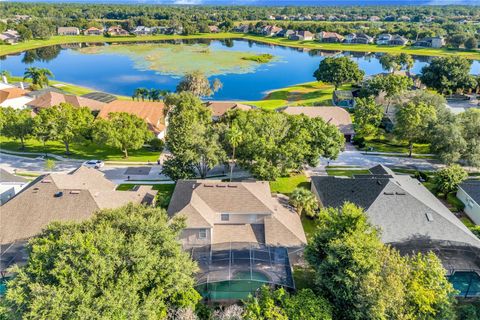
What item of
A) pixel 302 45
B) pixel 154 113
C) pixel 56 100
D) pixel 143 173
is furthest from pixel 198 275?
pixel 302 45

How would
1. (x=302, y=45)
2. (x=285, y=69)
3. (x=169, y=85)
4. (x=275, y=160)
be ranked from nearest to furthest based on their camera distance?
1. (x=275, y=160)
2. (x=169, y=85)
3. (x=285, y=69)
4. (x=302, y=45)

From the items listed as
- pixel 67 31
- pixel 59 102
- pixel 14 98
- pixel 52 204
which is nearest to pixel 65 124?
pixel 59 102

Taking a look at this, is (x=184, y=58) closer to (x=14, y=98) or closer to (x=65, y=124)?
(x=14, y=98)

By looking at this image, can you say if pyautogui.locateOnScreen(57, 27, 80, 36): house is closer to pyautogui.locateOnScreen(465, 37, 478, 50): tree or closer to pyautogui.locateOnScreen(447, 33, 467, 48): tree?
pyautogui.locateOnScreen(447, 33, 467, 48): tree

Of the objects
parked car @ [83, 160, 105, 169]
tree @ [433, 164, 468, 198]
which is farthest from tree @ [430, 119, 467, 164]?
parked car @ [83, 160, 105, 169]

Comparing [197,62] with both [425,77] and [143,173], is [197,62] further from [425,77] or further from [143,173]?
[143,173]

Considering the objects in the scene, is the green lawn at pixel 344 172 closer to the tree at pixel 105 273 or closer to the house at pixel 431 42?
the tree at pixel 105 273

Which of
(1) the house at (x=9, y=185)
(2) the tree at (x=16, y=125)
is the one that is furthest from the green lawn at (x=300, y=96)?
(1) the house at (x=9, y=185)
